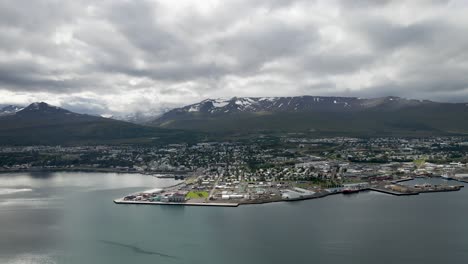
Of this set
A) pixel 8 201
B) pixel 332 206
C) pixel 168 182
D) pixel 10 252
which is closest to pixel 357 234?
pixel 332 206

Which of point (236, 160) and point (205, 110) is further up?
point (205, 110)

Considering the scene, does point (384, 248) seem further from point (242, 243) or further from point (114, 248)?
point (114, 248)

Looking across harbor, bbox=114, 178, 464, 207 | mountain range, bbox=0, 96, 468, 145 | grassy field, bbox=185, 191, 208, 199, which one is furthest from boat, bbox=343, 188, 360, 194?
mountain range, bbox=0, 96, 468, 145

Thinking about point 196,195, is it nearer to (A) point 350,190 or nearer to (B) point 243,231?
(B) point 243,231

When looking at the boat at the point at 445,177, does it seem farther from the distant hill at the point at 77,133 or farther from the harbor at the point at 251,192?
the distant hill at the point at 77,133

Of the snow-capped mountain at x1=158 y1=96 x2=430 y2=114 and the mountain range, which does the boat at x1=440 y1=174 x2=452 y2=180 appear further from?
the snow-capped mountain at x1=158 y1=96 x2=430 y2=114

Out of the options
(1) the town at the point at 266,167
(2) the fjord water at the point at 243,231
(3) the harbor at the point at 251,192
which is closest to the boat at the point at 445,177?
(1) the town at the point at 266,167
